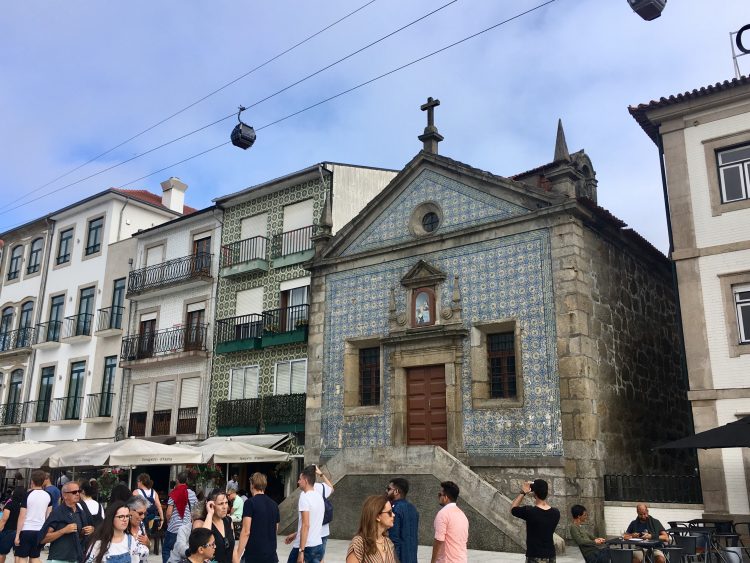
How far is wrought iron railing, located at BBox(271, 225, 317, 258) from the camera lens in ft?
75.7

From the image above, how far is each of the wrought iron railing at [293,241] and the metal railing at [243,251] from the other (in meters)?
0.43

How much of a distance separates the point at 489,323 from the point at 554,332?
1.59 metres

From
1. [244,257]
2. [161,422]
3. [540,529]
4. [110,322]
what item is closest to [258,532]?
[540,529]

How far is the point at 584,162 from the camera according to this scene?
1912 cm

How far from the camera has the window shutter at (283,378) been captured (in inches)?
881

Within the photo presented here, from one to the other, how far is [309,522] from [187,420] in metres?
18.0

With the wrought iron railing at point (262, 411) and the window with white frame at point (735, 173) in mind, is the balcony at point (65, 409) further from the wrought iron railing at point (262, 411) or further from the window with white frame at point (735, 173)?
the window with white frame at point (735, 173)

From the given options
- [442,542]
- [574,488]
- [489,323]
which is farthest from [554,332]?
[442,542]

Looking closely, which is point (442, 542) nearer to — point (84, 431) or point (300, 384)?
point (300, 384)

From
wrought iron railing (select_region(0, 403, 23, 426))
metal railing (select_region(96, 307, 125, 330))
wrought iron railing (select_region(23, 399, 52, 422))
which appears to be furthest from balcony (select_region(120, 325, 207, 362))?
wrought iron railing (select_region(0, 403, 23, 426))

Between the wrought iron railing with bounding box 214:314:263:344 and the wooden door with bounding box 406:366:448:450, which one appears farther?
the wrought iron railing with bounding box 214:314:263:344

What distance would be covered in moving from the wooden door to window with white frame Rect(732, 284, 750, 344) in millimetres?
6368

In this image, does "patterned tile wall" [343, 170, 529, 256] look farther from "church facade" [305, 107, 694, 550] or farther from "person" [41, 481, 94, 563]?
"person" [41, 481, 94, 563]

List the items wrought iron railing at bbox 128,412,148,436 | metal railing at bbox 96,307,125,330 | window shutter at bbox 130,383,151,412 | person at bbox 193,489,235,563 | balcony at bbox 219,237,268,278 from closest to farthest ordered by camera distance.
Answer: person at bbox 193,489,235,563, balcony at bbox 219,237,268,278, wrought iron railing at bbox 128,412,148,436, window shutter at bbox 130,383,151,412, metal railing at bbox 96,307,125,330
